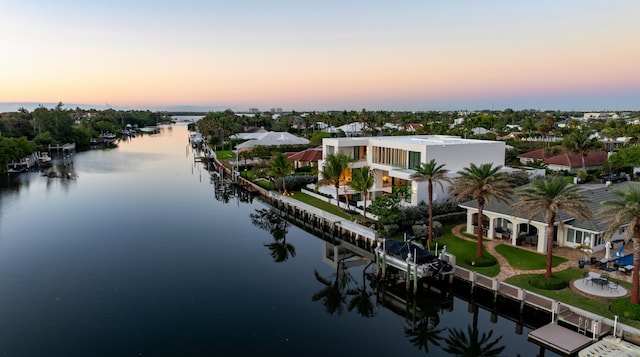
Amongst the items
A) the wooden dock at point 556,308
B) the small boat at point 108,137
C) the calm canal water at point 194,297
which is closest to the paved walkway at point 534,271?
the wooden dock at point 556,308

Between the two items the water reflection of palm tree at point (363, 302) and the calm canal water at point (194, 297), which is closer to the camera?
the calm canal water at point (194, 297)

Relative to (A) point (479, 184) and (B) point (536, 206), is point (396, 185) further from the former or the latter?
(B) point (536, 206)

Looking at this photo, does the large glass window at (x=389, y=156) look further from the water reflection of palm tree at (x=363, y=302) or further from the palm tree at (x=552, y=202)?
the palm tree at (x=552, y=202)

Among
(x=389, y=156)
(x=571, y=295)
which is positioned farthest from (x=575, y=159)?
(x=571, y=295)

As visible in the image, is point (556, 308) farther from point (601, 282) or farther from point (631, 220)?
point (631, 220)

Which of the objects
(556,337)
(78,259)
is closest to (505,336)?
(556,337)

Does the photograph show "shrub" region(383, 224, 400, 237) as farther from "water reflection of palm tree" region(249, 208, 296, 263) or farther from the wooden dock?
the wooden dock
